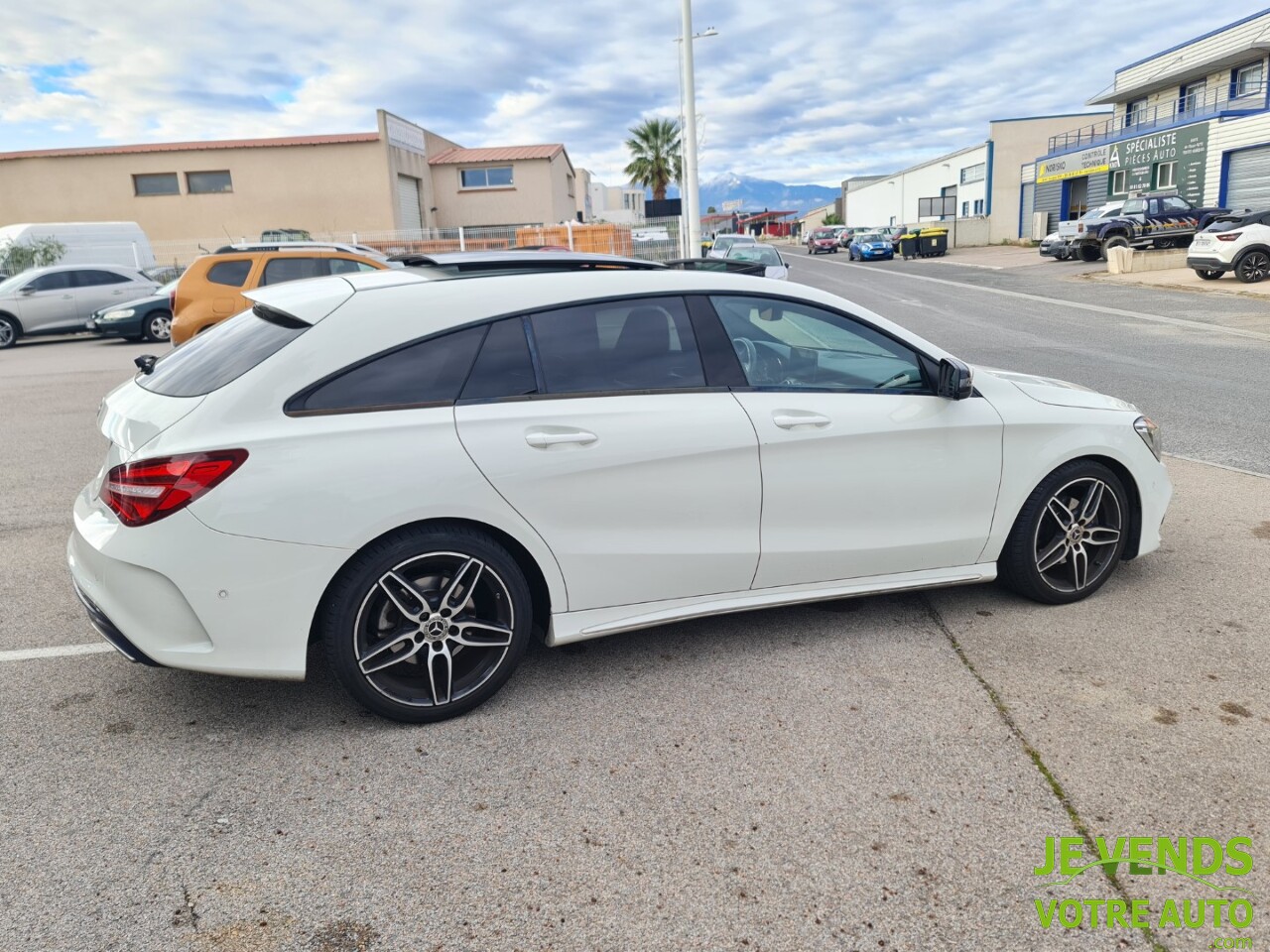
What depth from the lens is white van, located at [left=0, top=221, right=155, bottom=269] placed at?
85.6 ft

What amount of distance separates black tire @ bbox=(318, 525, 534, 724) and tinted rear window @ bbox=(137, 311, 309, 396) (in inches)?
32.2

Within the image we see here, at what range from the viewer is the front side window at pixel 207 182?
35719 mm

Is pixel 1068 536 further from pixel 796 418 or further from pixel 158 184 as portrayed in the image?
pixel 158 184

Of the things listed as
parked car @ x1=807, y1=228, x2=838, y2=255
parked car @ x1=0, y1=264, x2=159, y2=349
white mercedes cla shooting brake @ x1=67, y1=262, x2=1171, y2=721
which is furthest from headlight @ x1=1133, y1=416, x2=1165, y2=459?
parked car @ x1=807, y1=228, x2=838, y2=255

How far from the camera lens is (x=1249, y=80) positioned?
39469 mm

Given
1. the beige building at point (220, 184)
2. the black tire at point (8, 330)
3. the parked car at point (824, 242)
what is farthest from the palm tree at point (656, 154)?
the black tire at point (8, 330)

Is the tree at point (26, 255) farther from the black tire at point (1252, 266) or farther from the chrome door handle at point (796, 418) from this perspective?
the black tire at point (1252, 266)

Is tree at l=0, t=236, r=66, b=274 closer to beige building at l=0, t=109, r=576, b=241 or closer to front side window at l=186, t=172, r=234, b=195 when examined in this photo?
beige building at l=0, t=109, r=576, b=241

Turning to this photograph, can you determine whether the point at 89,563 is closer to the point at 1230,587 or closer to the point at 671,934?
the point at 671,934

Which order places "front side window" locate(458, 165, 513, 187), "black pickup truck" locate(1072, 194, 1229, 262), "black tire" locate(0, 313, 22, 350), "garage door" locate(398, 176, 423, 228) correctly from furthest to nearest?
"front side window" locate(458, 165, 513, 187) → "garage door" locate(398, 176, 423, 228) → "black pickup truck" locate(1072, 194, 1229, 262) → "black tire" locate(0, 313, 22, 350)

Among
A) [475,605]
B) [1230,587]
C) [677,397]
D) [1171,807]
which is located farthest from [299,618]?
[1230,587]

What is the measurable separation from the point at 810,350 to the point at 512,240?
95.0 ft

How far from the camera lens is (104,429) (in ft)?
11.8

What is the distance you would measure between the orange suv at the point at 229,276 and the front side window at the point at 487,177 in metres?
29.6
